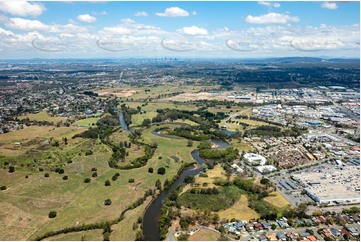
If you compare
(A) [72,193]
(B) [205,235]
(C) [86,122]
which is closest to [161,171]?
(A) [72,193]

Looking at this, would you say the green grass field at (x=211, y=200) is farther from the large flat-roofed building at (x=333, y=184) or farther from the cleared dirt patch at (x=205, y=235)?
the large flat-roofed building at (x=333, y=184)

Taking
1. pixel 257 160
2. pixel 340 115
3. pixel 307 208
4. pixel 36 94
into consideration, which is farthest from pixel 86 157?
pixel 36 94

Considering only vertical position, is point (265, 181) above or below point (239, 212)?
above

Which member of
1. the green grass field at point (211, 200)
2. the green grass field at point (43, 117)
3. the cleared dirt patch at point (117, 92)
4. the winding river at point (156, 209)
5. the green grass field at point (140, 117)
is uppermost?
the green grass field at point (211, 200)

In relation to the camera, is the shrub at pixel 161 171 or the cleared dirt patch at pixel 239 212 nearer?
the cleared dirt patch at pixel 239 212

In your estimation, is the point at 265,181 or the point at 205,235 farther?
the point at 265,181

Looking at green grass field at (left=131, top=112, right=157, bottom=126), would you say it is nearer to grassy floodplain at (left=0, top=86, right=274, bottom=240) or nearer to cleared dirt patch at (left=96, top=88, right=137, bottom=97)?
grassy floodplain at (left=0, top=86, right=274, bottom=240)

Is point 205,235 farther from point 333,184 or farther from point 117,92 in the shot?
point 117,92

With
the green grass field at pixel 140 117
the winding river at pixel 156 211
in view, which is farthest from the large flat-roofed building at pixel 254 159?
the green grass field at pixel 140 117

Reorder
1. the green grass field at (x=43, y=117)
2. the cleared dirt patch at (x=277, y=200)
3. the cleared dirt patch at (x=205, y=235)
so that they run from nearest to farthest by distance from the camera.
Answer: the cleared dirt patch at (x=205, y=235) < the cleared dirt patch at (x=277, y=200) < the green grass field at (x=43, y=117)

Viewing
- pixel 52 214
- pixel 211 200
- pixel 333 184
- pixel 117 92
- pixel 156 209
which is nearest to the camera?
pixel 52 214

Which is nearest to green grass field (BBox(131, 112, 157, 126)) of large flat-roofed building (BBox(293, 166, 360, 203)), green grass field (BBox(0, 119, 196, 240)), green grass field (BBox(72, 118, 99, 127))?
green grass field (BBox(72, 118, 99, 127))
